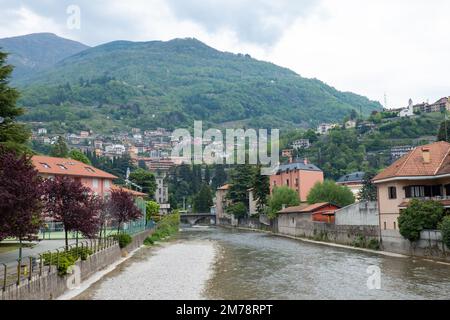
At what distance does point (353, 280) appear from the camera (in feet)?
96.6

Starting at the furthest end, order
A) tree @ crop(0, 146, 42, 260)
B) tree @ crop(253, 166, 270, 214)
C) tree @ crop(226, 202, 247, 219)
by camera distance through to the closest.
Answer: tree @ crop(226, 202, 247, 219)
tree @ crop(253, 166, 270, 214)
tree @ crop(0, 146, 42, 260)

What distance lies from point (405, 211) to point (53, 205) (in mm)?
28026

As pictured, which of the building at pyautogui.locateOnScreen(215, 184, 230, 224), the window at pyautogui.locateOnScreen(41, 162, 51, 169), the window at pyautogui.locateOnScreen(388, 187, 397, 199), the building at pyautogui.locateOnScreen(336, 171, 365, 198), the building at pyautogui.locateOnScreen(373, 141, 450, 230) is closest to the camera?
the building at pyautogui.locateOnScreen(373, 141, 450, 230)

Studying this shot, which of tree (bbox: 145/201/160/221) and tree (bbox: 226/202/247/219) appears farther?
tree (bbox: 226/202/247/219)

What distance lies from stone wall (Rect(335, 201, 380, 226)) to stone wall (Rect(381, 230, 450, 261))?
502 cm

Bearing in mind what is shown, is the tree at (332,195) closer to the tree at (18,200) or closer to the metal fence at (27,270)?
the metal fence at (27,270)

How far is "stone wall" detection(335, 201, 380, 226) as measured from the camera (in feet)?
174

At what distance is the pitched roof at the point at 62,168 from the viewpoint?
6669cm

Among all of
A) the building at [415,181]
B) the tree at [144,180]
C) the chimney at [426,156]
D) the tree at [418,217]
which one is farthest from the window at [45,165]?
the tree at [144,180]

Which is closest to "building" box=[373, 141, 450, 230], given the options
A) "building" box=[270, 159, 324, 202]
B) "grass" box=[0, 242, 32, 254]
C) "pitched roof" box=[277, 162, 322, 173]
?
"grass" box=[0, 242, 32, 254]

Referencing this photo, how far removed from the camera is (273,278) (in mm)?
30766

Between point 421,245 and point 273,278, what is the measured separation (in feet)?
52.8

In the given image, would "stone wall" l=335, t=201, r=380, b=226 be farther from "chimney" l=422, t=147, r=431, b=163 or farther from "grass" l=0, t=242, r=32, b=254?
"grass" l=0, t=242, r=32, b=254
